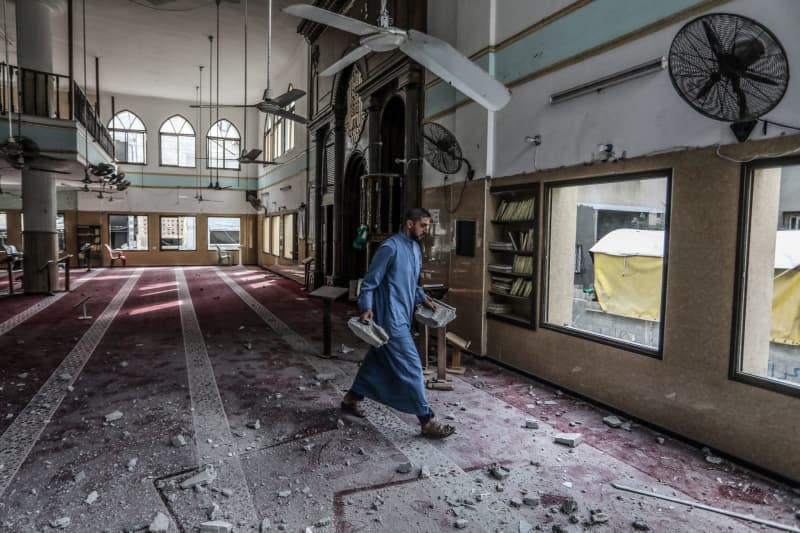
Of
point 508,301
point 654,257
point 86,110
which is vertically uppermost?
point 86,110

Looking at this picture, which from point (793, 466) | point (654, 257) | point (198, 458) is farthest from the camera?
point (654, 257)

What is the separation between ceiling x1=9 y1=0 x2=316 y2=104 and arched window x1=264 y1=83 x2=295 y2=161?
1241 mm

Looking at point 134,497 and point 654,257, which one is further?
point 654,257

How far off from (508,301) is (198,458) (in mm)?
4023

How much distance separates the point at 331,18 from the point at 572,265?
353 cm

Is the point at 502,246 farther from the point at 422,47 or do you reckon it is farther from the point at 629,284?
the point at 422,47

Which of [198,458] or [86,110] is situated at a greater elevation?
[86,110]

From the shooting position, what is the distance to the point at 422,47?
11.2 feet

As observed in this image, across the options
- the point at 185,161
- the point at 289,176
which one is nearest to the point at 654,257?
the point at 289,176

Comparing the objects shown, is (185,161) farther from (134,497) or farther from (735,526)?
(735,526)

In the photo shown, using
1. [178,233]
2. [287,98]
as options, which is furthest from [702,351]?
[178,233]

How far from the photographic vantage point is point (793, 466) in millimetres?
3158

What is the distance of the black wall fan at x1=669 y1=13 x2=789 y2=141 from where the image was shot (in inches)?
117

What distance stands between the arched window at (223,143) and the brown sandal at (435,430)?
20.5 meters
